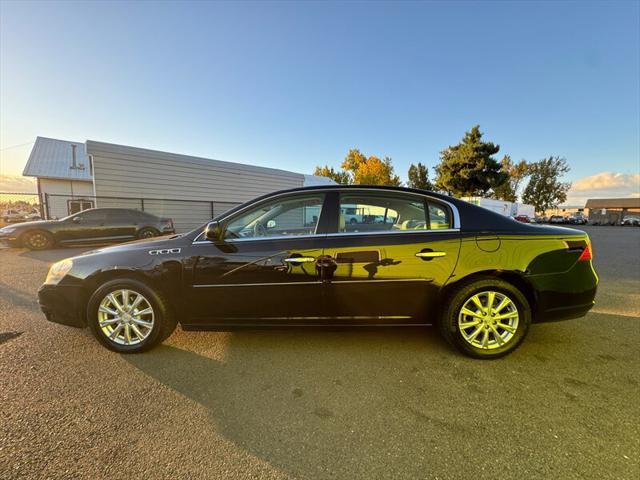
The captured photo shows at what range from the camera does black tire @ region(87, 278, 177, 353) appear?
2.74 metres

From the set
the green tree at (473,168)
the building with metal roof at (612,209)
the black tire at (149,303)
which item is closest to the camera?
the black tire at (149,303)

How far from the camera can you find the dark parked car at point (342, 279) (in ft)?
8.71

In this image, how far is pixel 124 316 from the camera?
2789mm

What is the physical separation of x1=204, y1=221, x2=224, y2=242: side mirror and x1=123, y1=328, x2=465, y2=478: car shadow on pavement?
1.12 metres

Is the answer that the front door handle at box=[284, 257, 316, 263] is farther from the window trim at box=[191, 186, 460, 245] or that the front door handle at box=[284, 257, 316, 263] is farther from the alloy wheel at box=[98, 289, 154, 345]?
the alloy wheel at box=[98, 289, 154, 345]

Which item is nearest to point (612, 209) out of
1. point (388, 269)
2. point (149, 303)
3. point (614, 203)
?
point (614, 203)

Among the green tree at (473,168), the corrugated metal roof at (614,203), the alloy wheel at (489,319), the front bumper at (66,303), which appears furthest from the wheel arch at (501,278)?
the corrugated metal roof at (614,203)

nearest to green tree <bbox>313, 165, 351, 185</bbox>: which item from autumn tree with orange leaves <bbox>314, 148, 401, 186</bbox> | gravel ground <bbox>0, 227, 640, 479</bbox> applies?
autumn tree with orange leaves <bbox>314, 148, 401, 186</bbox>

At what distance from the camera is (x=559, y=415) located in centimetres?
199

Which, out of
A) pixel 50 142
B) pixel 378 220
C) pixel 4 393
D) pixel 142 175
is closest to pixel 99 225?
pixel 142 175

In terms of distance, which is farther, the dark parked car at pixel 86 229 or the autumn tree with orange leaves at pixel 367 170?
the autumn tree with orange leaves at pixel 367 170

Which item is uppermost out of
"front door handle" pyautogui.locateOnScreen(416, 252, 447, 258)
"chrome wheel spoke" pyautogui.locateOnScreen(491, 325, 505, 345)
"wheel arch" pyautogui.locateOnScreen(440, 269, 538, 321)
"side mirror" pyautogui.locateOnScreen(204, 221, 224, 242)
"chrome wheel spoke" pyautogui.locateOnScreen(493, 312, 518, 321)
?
"side mirror" pyautogui.locateOnScreen(204, 221, 224, 242)

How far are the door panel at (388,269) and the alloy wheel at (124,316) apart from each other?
5.82ft

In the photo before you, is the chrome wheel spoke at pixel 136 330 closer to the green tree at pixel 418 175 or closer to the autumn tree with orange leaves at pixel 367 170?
the autumn tree with orange leaves at pixel 367 170
